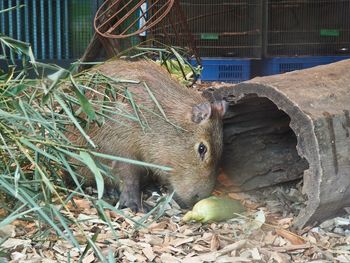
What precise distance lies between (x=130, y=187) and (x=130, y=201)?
0.30 feet

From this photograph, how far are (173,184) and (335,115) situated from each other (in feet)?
3.50

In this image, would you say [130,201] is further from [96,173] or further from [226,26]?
[226,26]

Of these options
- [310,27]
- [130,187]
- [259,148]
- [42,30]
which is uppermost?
[42,30]

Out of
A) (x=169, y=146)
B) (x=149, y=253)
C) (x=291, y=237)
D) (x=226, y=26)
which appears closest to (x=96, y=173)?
(x=149, y=253)

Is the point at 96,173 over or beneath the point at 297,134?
over

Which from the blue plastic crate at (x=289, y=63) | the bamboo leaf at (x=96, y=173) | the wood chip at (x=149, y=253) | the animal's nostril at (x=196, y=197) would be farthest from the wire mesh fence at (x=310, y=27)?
the bamboo leaf at (x=96, y=173)

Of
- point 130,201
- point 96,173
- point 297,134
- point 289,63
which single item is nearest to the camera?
point 96,173

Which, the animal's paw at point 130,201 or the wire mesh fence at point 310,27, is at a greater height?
the wire mesh fence at point 310,27

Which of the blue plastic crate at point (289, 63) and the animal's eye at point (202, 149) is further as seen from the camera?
the blue plastic crate at point (289, 63)

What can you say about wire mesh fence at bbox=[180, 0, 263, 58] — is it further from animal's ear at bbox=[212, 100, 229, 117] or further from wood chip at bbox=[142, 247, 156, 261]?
wood chip at bbox=[142, 247, 156, 261]

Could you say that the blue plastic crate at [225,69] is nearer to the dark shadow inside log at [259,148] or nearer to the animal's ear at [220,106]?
the dark shadow inside log at [259,148]

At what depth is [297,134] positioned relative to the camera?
3.15 metres

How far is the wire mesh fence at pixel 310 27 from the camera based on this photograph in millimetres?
7750

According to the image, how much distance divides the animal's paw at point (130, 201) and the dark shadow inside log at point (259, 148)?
2.23ft
